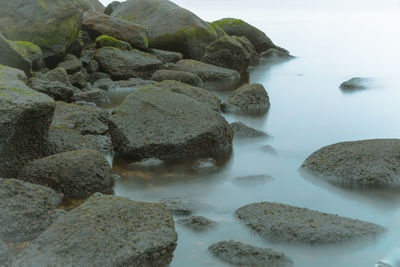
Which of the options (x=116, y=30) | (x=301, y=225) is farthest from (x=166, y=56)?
(x=301, y=225)

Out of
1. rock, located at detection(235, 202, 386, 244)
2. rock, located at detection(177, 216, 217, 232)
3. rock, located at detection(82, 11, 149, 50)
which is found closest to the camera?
rock, located at detection(235, 202, 386, 244)

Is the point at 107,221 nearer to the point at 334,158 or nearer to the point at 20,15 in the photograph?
the point at 334,158

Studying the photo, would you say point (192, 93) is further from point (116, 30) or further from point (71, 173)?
point (116, 30)

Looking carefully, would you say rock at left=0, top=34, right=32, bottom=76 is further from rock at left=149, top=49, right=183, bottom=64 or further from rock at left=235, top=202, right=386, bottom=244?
rock at left=235, top=202, right=386, bottom=244

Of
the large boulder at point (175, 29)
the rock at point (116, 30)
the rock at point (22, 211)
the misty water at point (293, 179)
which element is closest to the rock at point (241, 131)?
the misty water at point (293, 179)

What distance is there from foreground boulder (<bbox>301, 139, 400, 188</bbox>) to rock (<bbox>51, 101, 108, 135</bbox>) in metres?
3.19

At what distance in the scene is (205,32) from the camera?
16906 mm

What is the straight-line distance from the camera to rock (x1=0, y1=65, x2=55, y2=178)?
539cm

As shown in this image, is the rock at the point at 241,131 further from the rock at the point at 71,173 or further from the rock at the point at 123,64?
the rock at the point at 123,64

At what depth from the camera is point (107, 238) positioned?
142 inches

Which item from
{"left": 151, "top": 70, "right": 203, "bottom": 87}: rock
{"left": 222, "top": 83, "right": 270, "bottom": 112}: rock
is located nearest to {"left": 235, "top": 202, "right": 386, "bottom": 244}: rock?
{"left": 222, "top": 83, "right": 270, "bottom": 112}: rock

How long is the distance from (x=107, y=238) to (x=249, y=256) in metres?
1.18

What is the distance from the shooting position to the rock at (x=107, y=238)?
348 centimetres

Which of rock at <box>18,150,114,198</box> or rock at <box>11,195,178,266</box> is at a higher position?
rock at <box>11,195,178,266</box>
